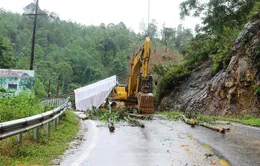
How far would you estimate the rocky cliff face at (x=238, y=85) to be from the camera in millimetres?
21875

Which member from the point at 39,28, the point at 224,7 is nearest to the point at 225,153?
the point at 224,7

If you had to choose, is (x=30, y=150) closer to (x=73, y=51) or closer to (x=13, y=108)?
(x=13, y=108)

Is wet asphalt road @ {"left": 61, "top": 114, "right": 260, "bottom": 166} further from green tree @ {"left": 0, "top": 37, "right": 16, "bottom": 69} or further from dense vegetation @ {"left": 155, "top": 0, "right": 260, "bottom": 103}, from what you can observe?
green tree @ {"left": 0, "top": 37, "right": 16, "bottom": 69}

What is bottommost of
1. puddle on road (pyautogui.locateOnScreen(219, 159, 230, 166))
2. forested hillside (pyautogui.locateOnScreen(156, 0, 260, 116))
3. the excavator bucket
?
puddle on road (pyautogui.locateOnScreen(219, 159, 230, 166))

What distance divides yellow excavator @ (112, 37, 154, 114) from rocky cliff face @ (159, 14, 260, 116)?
465 centimetres

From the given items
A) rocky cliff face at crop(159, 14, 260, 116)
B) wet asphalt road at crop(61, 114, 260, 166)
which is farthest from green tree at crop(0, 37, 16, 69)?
wet asphalt road at crop(61, 114, 260, 166)

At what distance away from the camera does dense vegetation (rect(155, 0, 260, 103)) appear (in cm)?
3325

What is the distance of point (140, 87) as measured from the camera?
2647 cm

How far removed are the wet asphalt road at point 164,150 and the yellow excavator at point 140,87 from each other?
12129 millimetres

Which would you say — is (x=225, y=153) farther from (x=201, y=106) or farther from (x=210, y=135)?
(x=201, y=106)

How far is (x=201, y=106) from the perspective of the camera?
2673 centimetres

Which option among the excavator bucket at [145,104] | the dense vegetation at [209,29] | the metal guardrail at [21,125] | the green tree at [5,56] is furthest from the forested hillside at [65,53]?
the metal guardrail at [21,125]

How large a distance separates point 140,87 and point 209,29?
53.3 ft

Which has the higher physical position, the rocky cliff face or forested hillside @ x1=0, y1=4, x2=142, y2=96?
forested hillside @ x1=0, y1=4, x2=142, y2=96
